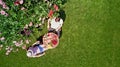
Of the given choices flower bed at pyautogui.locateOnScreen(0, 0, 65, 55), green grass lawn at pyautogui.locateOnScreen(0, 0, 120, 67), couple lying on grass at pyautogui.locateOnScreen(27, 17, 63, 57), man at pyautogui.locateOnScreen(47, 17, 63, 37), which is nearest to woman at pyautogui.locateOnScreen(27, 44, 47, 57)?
couple lying on grass at pyautogui.locateOnScreen(27, 17, 63, 57)

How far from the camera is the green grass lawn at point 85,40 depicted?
1334cm

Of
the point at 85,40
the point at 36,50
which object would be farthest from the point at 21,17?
the point at 85,40

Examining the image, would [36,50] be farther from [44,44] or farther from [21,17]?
[21,17]

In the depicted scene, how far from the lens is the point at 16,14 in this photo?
12.6 m

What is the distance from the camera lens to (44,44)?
44.4 feet

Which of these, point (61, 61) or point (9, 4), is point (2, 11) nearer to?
point (9, 4)

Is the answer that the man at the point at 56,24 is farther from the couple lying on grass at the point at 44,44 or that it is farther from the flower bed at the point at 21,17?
the flower bed at the point at 21,17

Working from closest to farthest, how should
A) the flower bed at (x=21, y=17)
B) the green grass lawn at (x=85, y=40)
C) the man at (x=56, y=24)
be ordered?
the flower bed at (x=21, y=17)
the green grass lawn at (x=85, y=40)
the man at (x=56, y=24)

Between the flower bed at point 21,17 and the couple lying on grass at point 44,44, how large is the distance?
11.6 inches

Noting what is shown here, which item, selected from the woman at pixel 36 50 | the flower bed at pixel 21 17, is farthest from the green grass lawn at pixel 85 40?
the flower bed at pixel 21 17

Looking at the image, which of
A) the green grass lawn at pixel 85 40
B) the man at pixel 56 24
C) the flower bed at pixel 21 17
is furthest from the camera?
the man at pixel 56 24

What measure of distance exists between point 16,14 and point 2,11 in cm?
72

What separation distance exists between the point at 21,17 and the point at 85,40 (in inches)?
123

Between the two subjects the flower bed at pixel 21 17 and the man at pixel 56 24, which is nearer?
the flower bed at pixel 21 17
